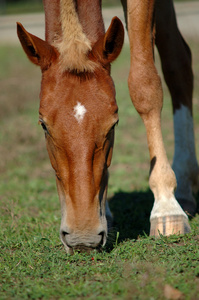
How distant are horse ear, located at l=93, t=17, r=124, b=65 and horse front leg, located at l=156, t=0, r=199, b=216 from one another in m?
1.26

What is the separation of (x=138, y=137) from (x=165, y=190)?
3.87m

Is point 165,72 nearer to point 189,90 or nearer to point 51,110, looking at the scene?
point 189,90

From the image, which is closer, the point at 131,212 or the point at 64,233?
the point at 64,233

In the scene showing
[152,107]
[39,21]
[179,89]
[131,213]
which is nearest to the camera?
[152,107]

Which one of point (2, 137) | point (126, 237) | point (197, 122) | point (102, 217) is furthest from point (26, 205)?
point (197, 122)

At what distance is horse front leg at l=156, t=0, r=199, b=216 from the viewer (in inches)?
164

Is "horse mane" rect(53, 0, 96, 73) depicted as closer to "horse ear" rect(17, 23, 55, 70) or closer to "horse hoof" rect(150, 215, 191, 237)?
"horse ear" rect(17, 23, 55, 70)

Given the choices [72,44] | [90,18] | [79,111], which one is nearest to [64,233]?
[79,111]

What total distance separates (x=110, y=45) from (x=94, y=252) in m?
1.51

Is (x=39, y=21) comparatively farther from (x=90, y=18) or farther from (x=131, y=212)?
(x=90, y=18)

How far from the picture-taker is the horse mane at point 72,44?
9.73 feet

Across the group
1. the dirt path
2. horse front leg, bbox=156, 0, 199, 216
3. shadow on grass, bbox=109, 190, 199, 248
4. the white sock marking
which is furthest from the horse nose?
the dirt path

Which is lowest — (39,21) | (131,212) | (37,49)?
(131,212)

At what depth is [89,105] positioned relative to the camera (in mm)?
2934
